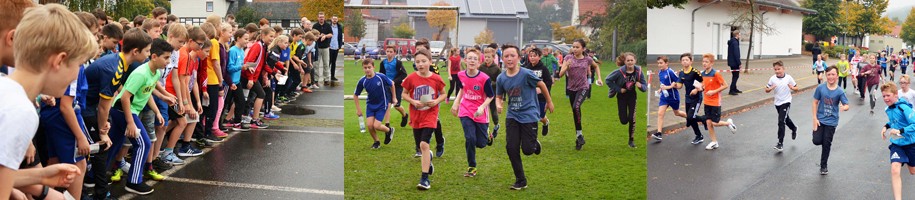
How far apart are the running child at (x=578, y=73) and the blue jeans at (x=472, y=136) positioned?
0.40 m

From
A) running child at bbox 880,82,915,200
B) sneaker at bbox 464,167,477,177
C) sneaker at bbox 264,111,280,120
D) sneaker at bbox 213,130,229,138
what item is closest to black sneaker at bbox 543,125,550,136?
sneaker at bbox 464,167,477,177

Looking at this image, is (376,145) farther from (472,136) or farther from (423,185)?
(472,136)

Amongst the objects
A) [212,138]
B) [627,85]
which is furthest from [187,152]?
[627,85]

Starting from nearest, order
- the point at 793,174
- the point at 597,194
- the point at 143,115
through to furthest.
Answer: the point at 597,194, the point at 143,115, the point at 793,174

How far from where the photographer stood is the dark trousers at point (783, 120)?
7777mm

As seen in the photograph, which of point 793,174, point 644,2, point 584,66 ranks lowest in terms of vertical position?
point 793,174

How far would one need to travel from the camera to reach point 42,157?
4.23 m

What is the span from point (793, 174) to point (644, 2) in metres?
4.62

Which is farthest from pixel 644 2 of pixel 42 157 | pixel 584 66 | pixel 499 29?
pixel 42 157

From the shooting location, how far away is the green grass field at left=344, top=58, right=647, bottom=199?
301 cm

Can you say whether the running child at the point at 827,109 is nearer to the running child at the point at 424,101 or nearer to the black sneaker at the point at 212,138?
the running child at the point at 424,101

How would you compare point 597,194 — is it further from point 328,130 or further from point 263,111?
point 263,111

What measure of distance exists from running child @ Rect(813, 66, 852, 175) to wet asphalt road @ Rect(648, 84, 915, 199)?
9.9 inches

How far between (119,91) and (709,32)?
4363 millimetres
